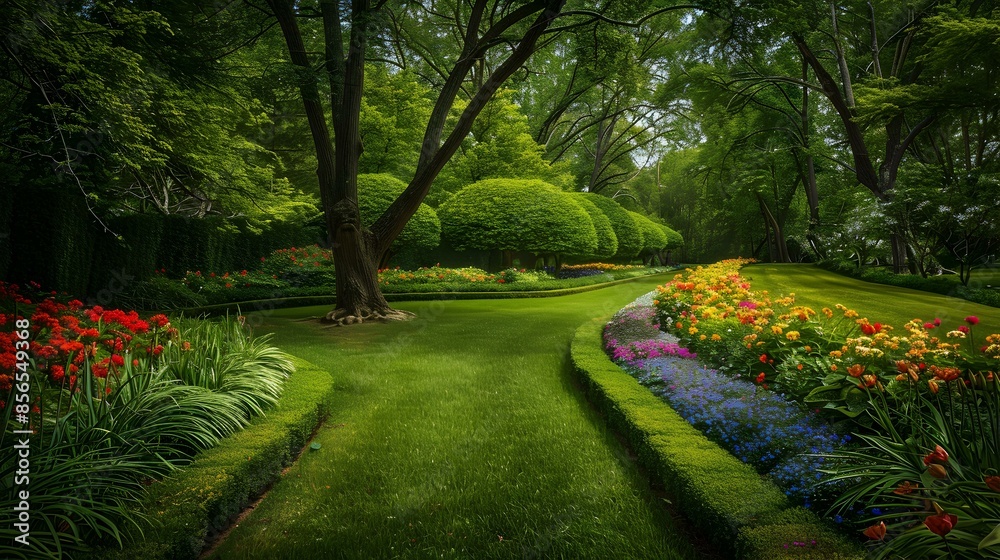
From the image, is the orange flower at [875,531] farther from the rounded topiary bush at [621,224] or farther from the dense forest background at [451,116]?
the rounded topiary bush at [621,224]

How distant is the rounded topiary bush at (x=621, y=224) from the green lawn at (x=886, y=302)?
12.4m

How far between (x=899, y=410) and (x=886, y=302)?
758 cm

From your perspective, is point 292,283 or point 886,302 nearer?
point 886,302

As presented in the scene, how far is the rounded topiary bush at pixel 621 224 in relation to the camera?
25.0 m

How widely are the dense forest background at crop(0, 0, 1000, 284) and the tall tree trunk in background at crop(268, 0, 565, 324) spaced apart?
0.62 meters

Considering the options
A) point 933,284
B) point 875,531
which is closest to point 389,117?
point 933,284

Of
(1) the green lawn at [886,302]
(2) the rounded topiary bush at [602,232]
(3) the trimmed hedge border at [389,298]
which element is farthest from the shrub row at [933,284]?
(2) the rounded topiary bush at [602,232]

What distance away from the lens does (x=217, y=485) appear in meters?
2.45

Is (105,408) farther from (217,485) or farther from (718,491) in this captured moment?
(718,491)

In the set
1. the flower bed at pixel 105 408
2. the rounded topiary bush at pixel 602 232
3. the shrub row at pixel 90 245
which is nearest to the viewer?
the flower bed at pixel 105 408

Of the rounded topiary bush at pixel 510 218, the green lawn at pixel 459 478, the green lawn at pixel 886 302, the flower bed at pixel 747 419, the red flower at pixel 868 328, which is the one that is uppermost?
the rounded topiary bush at pixel 510 218

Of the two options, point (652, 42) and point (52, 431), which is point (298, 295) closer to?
point (52, 431)

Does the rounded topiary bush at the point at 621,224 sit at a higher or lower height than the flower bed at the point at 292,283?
higher

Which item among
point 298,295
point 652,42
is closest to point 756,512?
point 298,295
